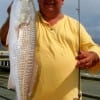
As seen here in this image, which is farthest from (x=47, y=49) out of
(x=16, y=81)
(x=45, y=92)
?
(x=16, y=81)

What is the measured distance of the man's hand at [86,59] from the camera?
406 centimetres

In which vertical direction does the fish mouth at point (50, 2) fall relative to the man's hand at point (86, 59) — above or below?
above

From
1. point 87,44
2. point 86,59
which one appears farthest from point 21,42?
point 87,44

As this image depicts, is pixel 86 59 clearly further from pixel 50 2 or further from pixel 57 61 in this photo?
pixel 50 2

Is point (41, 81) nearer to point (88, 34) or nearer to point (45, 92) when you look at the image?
point (45, 92)

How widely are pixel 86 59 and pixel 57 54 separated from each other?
0.33 meters

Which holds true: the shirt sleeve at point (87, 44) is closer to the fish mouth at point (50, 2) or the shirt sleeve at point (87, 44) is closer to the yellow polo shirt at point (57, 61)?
the yellow polo shirt at point (57, 61)

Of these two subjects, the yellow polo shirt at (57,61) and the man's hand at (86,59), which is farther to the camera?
the yellow polo shirt at (57,61)

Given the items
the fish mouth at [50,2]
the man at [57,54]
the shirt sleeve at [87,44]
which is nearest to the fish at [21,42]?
the man at [57,54]

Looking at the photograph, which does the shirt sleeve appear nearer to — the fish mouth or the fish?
the fish mouth

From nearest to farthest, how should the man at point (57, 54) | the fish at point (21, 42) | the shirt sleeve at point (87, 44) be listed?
the fish at point (21, 42) → the man at point (57, 54) → the shirt sleeve at point (87, 44)

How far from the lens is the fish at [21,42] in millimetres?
3654

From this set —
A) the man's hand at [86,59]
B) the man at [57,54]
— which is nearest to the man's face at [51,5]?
the man at [57,54]

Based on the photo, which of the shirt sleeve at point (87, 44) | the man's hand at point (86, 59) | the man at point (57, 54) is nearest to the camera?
the man's hand at point (86, 59)
